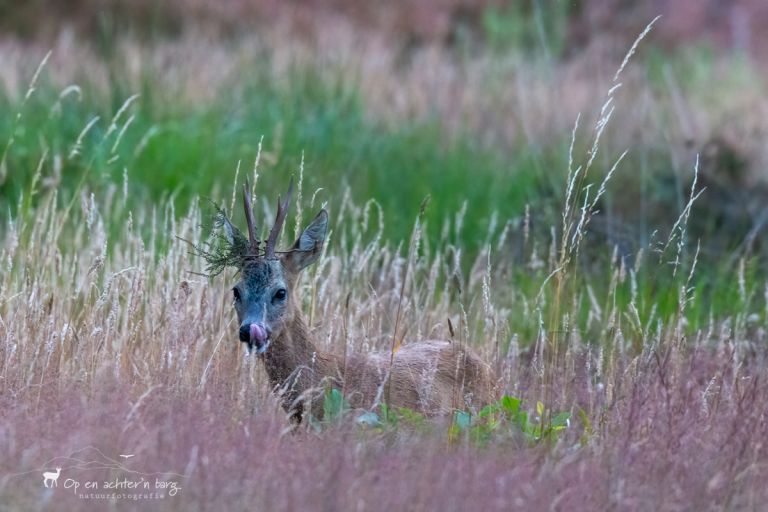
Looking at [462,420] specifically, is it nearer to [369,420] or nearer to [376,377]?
[369,420]

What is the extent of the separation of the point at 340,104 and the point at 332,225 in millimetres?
3541

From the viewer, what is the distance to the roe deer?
620 cm

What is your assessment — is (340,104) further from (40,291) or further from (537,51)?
(40,291)

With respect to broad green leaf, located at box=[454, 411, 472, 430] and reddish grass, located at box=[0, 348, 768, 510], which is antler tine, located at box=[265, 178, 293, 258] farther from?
broad green leaf, located at box=[454, 411, 472, 430]

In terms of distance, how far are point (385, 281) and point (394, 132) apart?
4.86m

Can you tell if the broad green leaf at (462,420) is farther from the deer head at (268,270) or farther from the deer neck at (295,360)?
the deer head at (268,270)

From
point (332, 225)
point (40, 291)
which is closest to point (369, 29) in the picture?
point (332, 225)

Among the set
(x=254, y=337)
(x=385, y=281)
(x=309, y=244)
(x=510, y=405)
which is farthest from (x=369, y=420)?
(x=385, y=281)

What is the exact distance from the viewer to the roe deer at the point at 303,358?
620 centimetres

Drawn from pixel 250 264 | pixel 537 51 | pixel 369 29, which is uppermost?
pixel 369 29

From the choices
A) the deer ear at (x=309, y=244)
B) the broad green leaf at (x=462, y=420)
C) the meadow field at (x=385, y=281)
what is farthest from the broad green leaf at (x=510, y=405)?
the deer ear at (x=309, y=244)

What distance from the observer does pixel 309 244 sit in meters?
6.61

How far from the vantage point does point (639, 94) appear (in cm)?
1482

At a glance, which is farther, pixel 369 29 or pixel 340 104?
pixel 369 29
